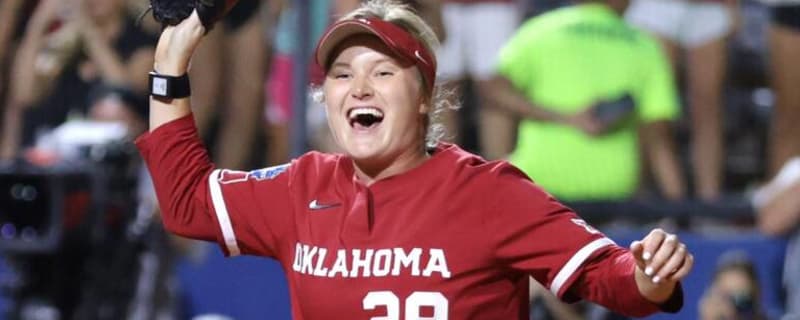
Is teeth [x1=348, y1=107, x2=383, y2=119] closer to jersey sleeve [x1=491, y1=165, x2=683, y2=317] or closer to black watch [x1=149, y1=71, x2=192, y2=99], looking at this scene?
jersey sleeve [x1=491, y1=165, x2=683, y2=317]

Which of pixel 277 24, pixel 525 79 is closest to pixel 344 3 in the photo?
pixel 277 24

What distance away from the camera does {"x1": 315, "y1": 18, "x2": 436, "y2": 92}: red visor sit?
335 cm

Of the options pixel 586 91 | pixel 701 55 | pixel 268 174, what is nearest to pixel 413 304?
pixel 268 174

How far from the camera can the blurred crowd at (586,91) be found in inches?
268

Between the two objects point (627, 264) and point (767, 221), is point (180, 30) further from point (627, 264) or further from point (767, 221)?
point (767, 221)

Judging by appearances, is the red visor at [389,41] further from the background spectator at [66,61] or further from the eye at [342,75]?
the background spectator at [66,61]

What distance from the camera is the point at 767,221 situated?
6543 millimetres

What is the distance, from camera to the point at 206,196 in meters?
3.52

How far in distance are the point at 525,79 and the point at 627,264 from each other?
374cm

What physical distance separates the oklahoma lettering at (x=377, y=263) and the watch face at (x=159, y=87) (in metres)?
0.48

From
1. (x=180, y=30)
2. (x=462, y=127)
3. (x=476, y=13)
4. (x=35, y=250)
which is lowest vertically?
(x=35, y=250)

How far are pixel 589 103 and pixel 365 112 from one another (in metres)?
3.55

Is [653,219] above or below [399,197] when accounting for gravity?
below

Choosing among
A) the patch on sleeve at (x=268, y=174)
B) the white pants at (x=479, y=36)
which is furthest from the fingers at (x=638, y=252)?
Result: the white pants at (x=479, y=36)
